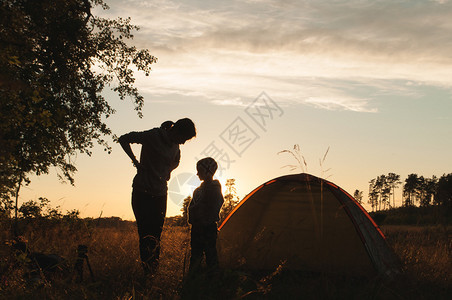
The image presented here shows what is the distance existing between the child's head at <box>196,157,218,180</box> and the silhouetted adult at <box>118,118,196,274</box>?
0.36m

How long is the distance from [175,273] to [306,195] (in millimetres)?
4128

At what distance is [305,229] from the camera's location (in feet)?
25.7

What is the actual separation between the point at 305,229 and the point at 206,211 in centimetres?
329

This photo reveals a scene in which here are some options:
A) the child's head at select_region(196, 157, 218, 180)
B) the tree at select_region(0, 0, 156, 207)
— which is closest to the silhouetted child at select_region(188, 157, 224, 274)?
the child's head at select_region(196, 157, 218, 180)

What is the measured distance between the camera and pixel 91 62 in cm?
1186

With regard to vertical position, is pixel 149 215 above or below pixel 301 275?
above

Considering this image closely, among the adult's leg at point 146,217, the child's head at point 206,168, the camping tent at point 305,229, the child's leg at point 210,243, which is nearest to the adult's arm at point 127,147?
the adult's leg at point 146,217

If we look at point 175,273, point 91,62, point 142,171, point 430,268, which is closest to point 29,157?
point 91,62

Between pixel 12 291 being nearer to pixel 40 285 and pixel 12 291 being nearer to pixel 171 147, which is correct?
pixel 40 285

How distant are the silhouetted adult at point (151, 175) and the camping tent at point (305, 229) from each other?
1907 millimetres

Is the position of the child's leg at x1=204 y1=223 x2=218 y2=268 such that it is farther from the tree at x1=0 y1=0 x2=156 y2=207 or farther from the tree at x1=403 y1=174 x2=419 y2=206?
the tree at x1=403 y1=174 x2=419 y2=206

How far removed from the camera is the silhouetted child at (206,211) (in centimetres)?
513

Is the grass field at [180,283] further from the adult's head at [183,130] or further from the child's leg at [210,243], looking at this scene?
the adult's head at [183,130]

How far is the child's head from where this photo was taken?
518 centimetres
